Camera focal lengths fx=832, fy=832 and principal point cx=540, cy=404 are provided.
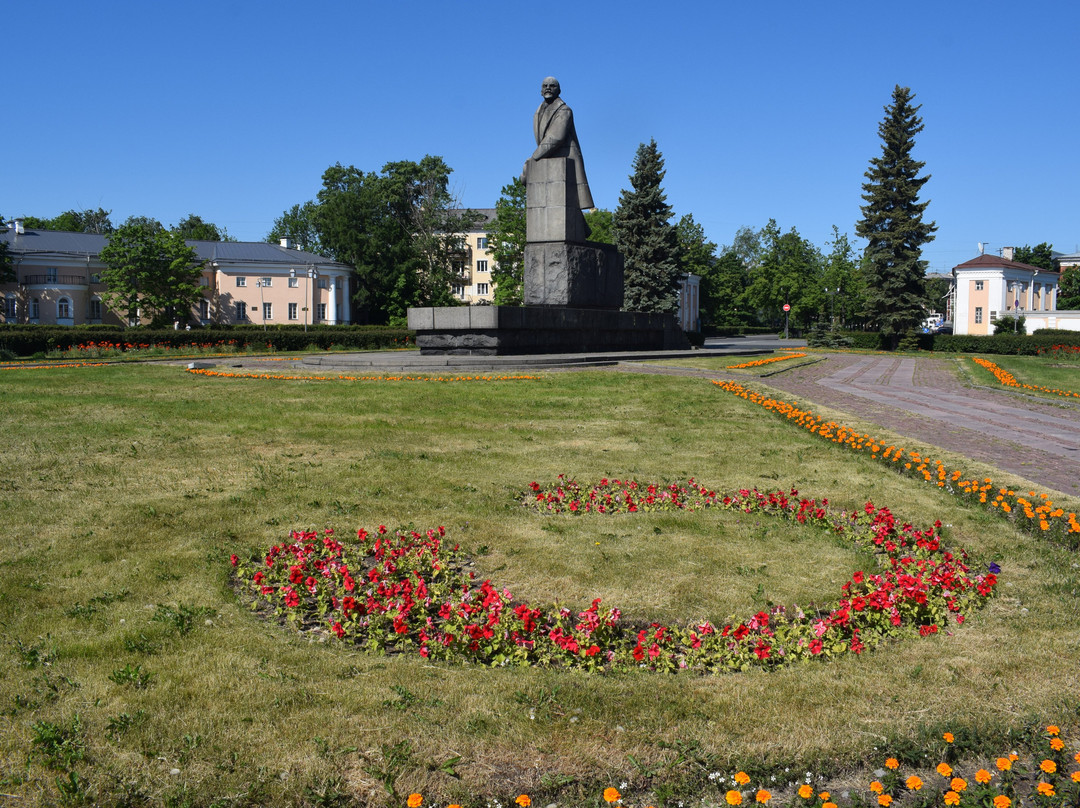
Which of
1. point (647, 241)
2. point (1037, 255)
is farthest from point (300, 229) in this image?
point (1037, 255)

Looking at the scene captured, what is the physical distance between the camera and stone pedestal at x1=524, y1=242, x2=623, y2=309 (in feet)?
65.1

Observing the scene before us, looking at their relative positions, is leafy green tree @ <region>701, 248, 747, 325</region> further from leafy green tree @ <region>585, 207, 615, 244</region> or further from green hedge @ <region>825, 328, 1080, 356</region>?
green hedge @ <region>825, 328, 1080, 356</region>

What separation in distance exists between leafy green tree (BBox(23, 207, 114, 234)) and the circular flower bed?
8701 cm

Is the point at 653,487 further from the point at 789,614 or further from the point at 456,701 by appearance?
the point at 456,701

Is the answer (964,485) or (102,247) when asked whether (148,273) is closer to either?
(102,247)

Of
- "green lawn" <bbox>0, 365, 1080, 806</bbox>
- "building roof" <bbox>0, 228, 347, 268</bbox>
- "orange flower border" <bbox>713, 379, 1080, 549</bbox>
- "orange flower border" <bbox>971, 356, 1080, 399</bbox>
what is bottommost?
"green lawn" <bbox>0, 365, 1080, 806</bbox>

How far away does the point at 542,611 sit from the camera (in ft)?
12.6

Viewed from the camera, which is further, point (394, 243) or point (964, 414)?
point (394, 243)

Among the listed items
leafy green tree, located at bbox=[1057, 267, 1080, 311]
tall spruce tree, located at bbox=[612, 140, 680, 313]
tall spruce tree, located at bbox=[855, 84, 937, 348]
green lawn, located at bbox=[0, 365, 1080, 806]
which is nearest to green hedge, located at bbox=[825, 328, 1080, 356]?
tall spruce tree, located at bbox=[855, 84, 937, 348]

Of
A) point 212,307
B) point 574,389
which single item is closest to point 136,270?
point 212,307

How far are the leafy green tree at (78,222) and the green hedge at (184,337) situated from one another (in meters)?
58.8

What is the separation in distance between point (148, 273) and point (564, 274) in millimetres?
38998

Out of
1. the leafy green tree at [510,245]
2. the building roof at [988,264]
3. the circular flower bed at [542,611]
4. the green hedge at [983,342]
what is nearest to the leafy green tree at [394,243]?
the leafy green tree at [510,245]

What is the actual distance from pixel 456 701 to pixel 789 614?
69.7 inches
